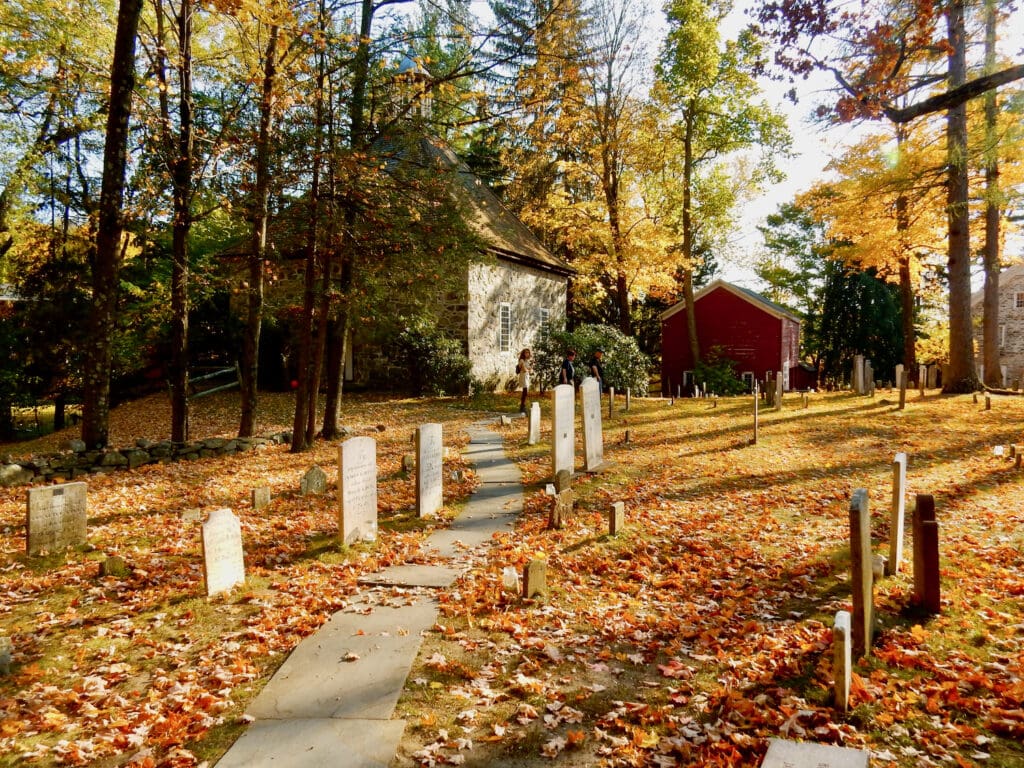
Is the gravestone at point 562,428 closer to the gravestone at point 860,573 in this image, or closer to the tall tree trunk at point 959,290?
the gravestone at point 860,573

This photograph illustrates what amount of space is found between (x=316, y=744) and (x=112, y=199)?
9347 millimetres

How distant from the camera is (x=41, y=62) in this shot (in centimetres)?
974

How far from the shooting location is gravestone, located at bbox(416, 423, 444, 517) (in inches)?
312

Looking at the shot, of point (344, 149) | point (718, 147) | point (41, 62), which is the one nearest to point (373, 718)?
point (344, 149)

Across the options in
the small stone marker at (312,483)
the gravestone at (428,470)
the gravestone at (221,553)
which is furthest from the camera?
the small stone marker at (312,483)

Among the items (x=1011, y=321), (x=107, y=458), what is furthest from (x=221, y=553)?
(x=1011, y=321)

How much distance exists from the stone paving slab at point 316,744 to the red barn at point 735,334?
28.1 m

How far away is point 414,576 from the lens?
5.99 m

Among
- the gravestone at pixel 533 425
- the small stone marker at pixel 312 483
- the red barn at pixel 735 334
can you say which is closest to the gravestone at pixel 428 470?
the small stone marker at pixel 312 483

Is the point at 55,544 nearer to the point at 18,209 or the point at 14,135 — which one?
the point at 14,135

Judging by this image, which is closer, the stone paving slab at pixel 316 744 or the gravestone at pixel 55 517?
the stone paving slab at pixel 316 744

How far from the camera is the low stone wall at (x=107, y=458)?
30.6 feet

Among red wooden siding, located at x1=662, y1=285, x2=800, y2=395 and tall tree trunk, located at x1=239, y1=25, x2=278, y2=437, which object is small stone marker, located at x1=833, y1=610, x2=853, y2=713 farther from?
red wooden siding, located at x1=662, y1=285, x2=800, y2=395

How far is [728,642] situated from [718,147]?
24.5 metres
